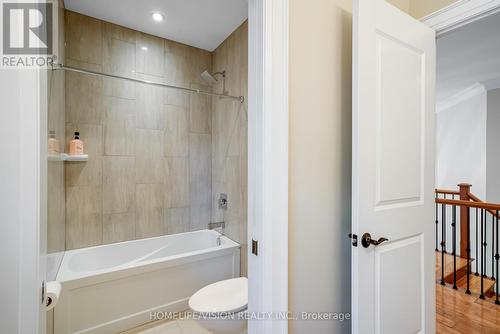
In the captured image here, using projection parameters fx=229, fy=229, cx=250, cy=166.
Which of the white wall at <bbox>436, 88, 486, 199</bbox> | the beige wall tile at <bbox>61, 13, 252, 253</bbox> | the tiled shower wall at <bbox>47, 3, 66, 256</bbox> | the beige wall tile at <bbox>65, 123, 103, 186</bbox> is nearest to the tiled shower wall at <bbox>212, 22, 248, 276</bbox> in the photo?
the beige wall tile at <bbox>61, 13, 252, 253</bbox>

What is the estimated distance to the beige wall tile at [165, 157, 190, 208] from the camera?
8.70ft

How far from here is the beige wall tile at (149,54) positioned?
8.03ft

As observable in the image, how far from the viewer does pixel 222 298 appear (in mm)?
1646

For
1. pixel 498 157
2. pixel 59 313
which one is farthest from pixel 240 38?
pixel 498 157

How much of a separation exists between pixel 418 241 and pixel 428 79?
3.07 ft

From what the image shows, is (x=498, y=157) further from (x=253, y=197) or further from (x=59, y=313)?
(x=59, y=313)

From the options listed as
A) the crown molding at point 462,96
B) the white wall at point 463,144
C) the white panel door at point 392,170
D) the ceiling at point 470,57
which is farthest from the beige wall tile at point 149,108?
the white wall at point 463,144

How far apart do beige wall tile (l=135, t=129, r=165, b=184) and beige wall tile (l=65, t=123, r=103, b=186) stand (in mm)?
342

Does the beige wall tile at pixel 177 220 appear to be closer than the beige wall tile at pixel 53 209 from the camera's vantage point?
No

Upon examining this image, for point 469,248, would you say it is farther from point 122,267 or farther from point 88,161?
point 88,161

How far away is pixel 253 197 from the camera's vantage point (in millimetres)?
968

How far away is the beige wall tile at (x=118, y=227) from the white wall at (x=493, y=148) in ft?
17.5

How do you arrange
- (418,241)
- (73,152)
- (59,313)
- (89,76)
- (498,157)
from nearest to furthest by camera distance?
(418,241), (59,313), (73,152), (89,76), (498,157)

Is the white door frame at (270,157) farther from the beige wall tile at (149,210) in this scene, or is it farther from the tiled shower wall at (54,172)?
the beige wall tile at (149,210)
